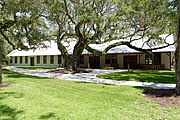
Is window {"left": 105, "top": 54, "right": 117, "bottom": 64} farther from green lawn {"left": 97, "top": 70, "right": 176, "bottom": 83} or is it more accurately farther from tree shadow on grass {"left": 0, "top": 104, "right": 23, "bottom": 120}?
tree shadow on grass {"left": 0, "top": 104, "right": 23, "bottom": 120}

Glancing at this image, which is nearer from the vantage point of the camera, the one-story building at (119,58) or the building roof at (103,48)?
the building roof at (103,48)

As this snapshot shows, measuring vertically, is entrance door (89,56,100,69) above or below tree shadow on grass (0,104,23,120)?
above

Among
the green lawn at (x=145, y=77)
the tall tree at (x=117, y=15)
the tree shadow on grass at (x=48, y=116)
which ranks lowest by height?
the tree shadow on grass at (x=48, y=116)

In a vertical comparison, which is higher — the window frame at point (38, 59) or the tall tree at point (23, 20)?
the tall tree at point (23, 20)

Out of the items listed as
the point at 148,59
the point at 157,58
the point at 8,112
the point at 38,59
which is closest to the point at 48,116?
the point at 8,112

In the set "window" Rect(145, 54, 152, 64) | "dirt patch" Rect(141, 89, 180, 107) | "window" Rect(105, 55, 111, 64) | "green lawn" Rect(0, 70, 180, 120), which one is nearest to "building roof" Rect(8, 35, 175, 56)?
"window" Rect(145, 54, 152, 64)

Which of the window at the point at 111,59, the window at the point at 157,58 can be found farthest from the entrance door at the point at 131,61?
the window at the point at 157,58

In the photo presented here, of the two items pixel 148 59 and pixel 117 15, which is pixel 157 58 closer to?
pixel 148 59

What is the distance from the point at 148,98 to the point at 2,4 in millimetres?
15367

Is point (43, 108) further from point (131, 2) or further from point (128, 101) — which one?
point (131, 2)

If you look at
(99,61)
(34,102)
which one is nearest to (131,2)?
(34,102)

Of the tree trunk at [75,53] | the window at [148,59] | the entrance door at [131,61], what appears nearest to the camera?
the tree trunk at [75,53]

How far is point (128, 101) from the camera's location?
8.88 metres

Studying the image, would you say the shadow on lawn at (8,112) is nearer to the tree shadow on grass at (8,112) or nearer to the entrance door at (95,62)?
the tree shadow on grass at (8,112)
